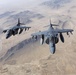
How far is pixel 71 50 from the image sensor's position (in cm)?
11112

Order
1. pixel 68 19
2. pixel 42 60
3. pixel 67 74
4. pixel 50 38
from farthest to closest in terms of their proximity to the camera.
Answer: pixel 68 19 → pixel 42 60 → pixel 67 74 → pixel 50 38

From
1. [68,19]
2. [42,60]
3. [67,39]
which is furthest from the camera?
[68,19]

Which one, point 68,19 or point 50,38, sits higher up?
point 50,38

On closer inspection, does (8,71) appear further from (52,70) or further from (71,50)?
(71,50)

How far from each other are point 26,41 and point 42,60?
119 feet

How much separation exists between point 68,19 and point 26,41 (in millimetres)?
70862

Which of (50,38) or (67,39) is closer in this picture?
(50,38)

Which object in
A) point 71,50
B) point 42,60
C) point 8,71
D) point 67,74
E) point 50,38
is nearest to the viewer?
point 50,38

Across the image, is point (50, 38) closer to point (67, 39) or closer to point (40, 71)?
point (40, 71)

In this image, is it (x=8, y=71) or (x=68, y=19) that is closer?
(x=8, y=71)

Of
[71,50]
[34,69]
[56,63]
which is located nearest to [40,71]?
[34,69]

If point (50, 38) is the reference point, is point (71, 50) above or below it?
below

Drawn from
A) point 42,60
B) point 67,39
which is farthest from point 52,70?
point 67,39

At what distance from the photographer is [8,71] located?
3760 inches
